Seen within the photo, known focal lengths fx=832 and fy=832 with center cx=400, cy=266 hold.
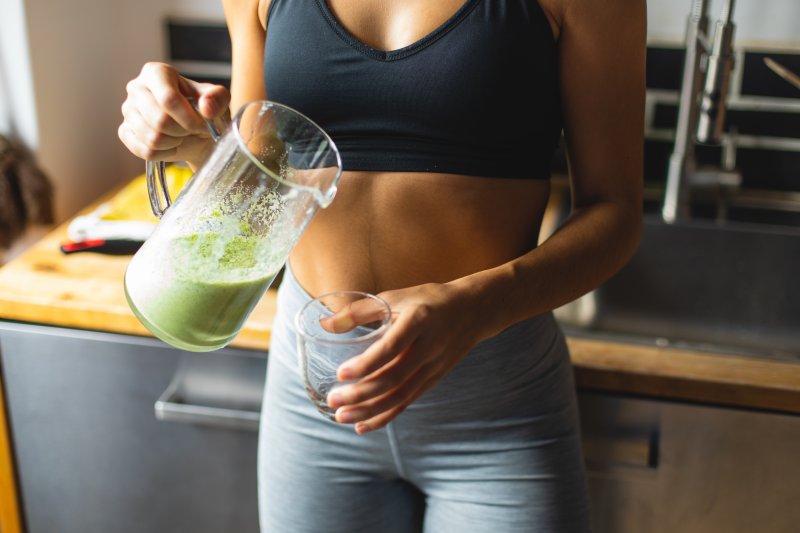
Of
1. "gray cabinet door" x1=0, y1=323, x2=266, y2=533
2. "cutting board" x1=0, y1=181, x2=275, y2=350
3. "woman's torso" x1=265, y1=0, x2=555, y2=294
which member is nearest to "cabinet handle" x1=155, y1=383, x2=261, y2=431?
"gray cabinet door" x1=0, y1=323, x2=266, y2=533

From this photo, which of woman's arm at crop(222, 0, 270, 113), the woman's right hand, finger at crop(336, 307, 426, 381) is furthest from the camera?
woman's arm at crop(222, 0, 270, 113)

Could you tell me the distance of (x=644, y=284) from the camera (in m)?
1.50

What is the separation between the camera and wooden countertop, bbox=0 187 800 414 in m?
1.06

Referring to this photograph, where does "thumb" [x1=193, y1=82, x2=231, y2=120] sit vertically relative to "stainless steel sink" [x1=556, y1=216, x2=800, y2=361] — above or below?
above

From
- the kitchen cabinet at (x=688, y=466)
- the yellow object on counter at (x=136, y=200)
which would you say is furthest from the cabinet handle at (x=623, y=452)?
the yellow object on counter at (x=136, y=200)

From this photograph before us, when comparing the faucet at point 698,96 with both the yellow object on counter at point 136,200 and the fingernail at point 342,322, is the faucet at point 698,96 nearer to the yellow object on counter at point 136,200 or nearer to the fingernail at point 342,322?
the yellow object on counter at point 136,200

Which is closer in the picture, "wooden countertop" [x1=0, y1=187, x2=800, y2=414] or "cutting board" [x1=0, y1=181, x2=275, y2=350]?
"wooden countertop" [x1=0, y1=187, x2=800, y2=414]

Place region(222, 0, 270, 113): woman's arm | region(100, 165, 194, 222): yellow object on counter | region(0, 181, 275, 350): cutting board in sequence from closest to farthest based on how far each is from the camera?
1. region(222, 0, 270, 113): woman's arm
2. region(0, 181, 275, 350): cutting board
3. region(100, 165, 194, 222): yellow object on counter

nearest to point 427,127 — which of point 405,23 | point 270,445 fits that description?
point 405,23

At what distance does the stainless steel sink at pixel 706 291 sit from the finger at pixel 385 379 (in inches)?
29.8

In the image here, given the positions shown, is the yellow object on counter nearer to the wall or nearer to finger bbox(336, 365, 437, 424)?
the wall

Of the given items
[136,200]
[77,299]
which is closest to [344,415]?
A: [77,299]

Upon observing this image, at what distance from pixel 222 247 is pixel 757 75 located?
4.18 ft

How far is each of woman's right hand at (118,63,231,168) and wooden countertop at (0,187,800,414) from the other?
43 cm
